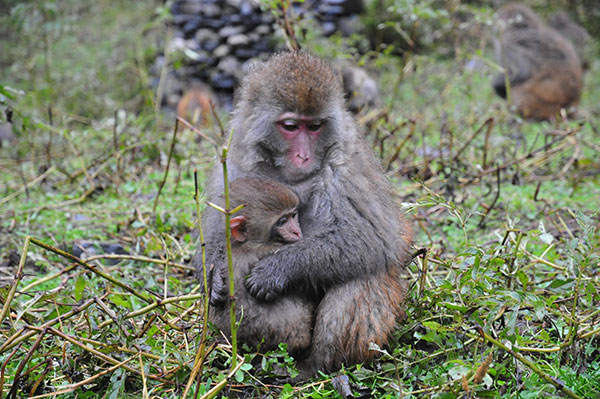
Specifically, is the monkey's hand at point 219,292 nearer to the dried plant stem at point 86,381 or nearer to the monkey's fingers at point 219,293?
the monkey's fingers at point 219,293

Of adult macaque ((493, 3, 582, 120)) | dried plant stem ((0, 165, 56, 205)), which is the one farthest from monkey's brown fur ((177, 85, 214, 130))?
adult macaque ((493, 3, 582, 120))

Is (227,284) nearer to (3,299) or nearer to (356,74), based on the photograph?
(3,299)

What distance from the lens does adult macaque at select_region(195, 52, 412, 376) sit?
290cm

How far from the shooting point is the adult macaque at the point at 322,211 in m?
2.90

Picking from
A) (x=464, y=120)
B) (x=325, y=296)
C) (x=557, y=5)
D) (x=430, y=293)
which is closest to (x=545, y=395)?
(x=430, y=293)

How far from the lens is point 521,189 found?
19.8 feet


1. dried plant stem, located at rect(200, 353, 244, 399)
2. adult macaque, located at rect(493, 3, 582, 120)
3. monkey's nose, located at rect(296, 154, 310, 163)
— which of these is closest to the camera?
dried plant stem, located at rect(200, 353, 244, 399)

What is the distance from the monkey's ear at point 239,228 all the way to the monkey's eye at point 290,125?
63cm

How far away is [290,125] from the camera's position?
10.8ft

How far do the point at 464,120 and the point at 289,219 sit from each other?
217 inches

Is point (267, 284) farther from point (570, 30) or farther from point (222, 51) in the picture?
point (570, 30)

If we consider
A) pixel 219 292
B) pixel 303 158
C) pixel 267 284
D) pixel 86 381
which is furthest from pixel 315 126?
→ pixel 86 381

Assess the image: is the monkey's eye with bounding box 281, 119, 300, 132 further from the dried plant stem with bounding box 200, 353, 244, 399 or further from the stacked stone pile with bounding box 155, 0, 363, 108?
the stacked stone pile with bounding box 155, 0, 363, 108

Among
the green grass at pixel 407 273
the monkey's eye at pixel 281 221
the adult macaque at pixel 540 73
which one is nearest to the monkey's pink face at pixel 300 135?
the monkey's eye at pixel 281 221
